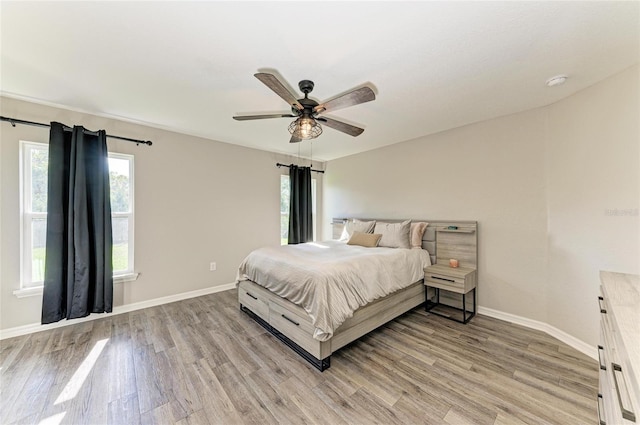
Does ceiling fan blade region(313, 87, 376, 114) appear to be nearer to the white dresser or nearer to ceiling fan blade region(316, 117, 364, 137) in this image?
ceiling fan blade region(316, 117, 364, 137)

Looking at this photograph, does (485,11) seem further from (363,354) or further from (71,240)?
(71,240)

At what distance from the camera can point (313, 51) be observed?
1810mm

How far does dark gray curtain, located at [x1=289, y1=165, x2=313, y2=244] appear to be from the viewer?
196 inches

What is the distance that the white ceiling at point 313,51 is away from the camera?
4.83ft

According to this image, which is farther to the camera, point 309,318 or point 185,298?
point 185,298

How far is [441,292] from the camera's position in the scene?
344 cm

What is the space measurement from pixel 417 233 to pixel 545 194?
148cm

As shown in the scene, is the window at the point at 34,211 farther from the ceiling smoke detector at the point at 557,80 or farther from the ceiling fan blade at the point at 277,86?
the ceiling smoke detector at the point at 557,80

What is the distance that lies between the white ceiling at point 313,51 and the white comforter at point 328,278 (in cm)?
174

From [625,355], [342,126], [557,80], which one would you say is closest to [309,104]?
[342,126]

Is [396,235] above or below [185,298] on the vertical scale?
above

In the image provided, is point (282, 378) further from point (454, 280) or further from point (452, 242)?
point (452, 242)

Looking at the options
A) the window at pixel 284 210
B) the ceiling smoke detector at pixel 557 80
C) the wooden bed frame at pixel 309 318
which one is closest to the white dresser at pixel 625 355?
the wooden bed frame at pixel 309 318

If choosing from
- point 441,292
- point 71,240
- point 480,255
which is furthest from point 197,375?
point 480,255
